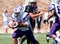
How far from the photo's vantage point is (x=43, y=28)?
26656 mm

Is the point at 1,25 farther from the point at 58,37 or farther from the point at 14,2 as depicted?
the point at 58,37

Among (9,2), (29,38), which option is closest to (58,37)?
(29,38)

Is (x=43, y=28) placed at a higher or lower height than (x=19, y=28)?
lower

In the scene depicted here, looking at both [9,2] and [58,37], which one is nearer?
[58,37]

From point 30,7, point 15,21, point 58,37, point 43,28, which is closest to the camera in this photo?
point 15,21

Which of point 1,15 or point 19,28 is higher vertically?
point 19,28

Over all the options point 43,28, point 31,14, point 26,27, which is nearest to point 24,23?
point 26,27

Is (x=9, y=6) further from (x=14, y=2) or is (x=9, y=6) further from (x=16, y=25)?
(x=16, y=25)

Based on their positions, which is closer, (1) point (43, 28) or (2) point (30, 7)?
(2) point (30, 7)

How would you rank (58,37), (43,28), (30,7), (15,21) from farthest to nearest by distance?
(43,28) → (30,7) → (58,37) → (15,21)

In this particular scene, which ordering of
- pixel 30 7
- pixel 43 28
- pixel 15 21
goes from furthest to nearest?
pixel 43 28
pixel 30 7
pixel 15 21

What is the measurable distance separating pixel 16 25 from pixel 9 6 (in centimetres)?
1753

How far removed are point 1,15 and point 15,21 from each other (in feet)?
56.2

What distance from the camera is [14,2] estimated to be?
28.0 m
